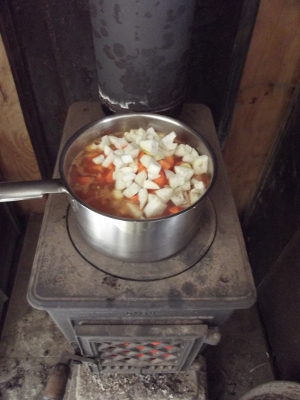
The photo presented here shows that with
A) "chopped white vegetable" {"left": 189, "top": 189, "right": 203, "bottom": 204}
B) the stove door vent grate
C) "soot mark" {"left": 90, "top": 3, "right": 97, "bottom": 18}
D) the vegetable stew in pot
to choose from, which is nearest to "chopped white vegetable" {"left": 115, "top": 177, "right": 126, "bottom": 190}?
the vegetable stew in pot

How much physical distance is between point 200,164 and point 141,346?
2.32ft

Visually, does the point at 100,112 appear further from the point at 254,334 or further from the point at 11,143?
the point at 254,334

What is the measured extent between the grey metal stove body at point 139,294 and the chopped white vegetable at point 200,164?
0.22 meters

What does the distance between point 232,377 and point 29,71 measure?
6.19ft

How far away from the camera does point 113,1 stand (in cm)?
109

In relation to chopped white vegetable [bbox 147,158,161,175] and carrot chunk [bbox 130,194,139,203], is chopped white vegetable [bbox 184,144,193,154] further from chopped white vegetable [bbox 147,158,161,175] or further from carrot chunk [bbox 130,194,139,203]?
carrot chunk [bbox 130,194,139,203]

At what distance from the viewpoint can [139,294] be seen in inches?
41.9

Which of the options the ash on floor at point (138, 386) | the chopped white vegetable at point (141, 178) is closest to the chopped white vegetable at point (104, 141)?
the chopped white vegetable at point (141, 178)

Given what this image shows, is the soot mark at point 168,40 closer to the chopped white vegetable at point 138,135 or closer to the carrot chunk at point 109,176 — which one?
the chopped white vegetable at point 138,135

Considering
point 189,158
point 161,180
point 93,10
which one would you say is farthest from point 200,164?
point 93,10

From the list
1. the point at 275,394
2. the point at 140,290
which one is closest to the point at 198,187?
the point at 140,290

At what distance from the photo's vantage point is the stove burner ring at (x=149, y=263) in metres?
1.11

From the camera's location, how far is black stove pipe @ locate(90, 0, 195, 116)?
3.66ft

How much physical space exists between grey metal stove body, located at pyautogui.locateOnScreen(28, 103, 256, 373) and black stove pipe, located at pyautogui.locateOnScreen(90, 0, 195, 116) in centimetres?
47
